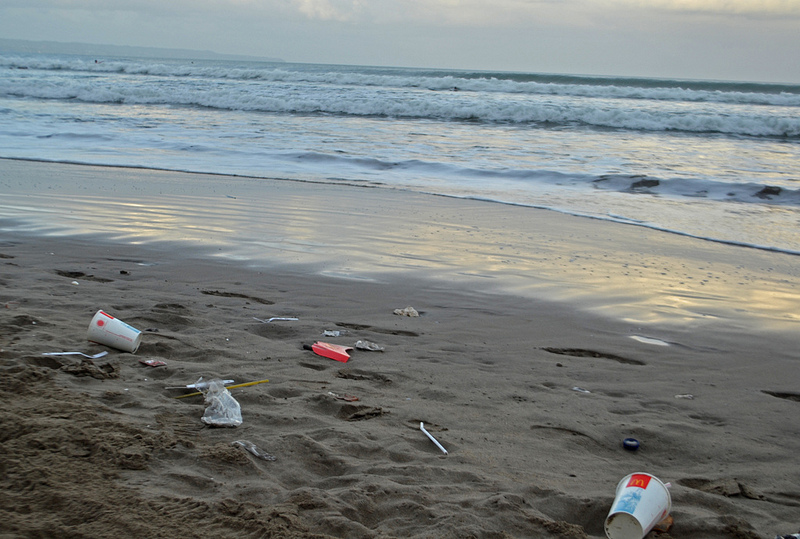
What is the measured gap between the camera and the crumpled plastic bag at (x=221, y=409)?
2594 mm

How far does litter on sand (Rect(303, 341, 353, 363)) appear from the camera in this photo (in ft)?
11.5

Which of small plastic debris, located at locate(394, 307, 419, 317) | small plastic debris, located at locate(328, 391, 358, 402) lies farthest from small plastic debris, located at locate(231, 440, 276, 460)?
small plastic debris, located at locate(394, 307, 419, 317)

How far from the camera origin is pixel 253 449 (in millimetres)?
2410

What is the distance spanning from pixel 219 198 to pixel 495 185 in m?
4.51

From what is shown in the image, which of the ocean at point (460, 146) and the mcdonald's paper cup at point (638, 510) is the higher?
the ocean at point (460, 146)

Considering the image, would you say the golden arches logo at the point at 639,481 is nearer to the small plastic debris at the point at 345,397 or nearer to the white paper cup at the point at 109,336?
the small plastic debris at the point at 345,397

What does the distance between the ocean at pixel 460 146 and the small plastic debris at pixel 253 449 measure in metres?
6.28

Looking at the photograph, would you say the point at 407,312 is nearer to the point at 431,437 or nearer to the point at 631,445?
the point at 431,437

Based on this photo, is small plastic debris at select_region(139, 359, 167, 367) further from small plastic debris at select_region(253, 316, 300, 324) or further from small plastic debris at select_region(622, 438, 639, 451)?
small plastic debris at select_region(622, 438, 639, 451)

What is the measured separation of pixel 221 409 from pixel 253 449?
334 millimetres

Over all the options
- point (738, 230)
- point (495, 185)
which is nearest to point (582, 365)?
point (738, 230)

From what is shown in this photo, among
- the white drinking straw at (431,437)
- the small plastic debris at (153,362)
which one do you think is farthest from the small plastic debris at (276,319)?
the white drinking straw at (431,437)

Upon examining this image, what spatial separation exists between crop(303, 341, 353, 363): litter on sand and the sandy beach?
77 millimetres

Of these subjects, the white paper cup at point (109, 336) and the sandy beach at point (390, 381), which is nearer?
the sandy beach at point (390, 381)
